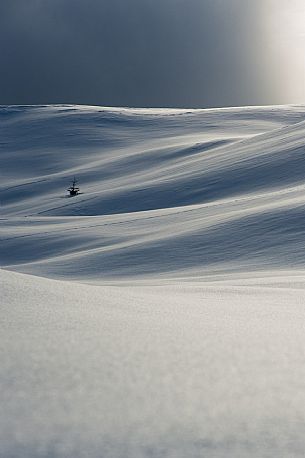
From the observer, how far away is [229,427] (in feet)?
5.90

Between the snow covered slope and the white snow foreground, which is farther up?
the snow covered slope

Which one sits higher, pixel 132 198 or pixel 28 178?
pixel 28 178

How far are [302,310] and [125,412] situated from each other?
8.00ft

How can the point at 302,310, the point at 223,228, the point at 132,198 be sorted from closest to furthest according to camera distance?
the point at 302,310 < the point at 223,228 < the point at 132,198

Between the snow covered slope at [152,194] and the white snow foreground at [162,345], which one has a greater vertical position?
the snow covered slope at [152,194]

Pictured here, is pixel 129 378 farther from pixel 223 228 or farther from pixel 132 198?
pixel 132 198

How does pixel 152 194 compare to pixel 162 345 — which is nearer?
pixel 162 345

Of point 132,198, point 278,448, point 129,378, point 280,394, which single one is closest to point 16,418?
point 129,378

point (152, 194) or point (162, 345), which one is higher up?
point (152, 194)

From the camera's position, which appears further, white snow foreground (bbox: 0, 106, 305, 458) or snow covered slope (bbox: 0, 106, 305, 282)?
snow covered slope (bbox: 0, 106, 305, 282)

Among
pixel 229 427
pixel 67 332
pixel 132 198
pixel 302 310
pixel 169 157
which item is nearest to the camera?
pixel 229 427

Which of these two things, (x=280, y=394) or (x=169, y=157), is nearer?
(x=280, y=394)

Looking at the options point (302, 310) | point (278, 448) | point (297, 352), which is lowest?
point (278, 448)

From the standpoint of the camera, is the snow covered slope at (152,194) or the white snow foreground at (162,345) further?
the snow covered slope at (152,194)
